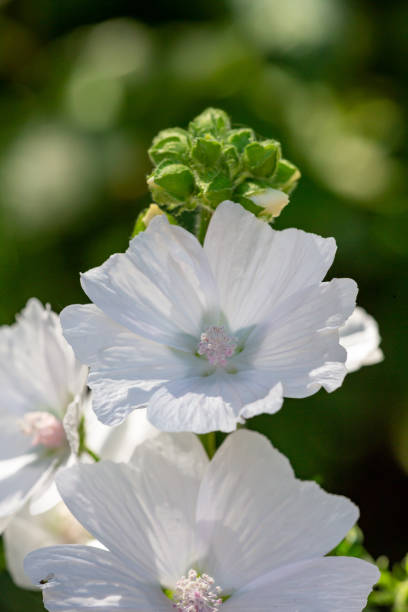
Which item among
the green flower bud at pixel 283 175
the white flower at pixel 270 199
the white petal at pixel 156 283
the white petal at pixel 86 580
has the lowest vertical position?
the white petal at pixel 86 580

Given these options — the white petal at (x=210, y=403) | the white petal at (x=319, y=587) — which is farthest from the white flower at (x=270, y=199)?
the white petal at (x=319, y=587)

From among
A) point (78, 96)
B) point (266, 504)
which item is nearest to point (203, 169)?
point (266, 504)

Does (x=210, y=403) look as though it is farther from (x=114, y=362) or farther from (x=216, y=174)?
(x=216, y=174)

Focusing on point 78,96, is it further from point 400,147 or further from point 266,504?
point 266,504

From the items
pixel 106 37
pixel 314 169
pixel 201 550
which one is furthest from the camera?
pixel 106 37

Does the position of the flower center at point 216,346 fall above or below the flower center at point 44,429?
above

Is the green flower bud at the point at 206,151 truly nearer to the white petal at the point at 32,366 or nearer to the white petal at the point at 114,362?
the white petal at the point at 114,362
